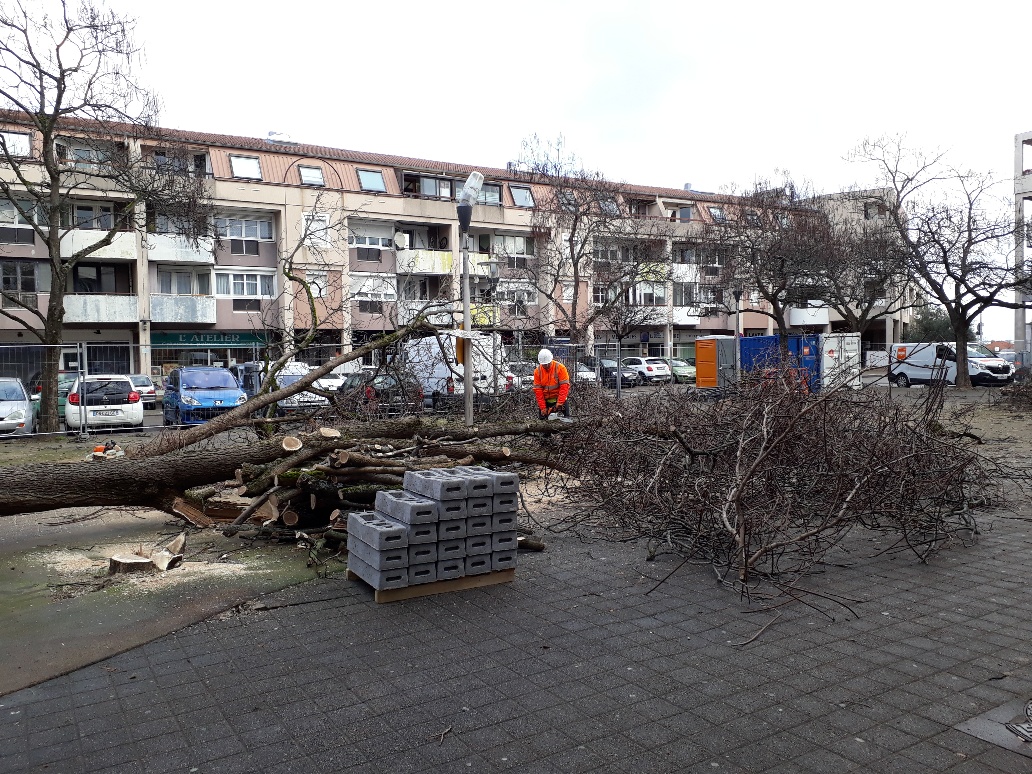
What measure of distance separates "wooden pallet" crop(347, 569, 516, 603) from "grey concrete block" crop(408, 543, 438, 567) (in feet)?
0.55

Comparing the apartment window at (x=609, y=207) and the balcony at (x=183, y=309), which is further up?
the apartment window at (x=609, y=207)

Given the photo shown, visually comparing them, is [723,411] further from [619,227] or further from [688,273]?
[688,273]

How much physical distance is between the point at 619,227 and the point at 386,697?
3590 cm

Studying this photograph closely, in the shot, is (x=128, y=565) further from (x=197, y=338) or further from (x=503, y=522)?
(x=197, y=338)

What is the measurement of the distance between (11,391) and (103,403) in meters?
1.77

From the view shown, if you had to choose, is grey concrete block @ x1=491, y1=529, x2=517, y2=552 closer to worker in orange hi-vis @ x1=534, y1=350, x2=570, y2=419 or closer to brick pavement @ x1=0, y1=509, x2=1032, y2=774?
brick pavement @ x1=0, y1=509, x2=1032, y2=774

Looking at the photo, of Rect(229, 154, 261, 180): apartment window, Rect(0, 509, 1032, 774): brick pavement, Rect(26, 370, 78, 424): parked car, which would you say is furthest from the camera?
Rect(229, 154, 261, 180): apartment window

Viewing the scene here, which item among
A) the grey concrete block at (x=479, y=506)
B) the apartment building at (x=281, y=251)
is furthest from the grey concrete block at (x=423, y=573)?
the apartment building at (x=281, y=251)

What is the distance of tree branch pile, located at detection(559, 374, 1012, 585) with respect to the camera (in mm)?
6207

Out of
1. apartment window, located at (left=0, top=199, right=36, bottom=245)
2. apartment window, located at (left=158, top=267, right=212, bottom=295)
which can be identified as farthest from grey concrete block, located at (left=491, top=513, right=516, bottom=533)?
apartment window, located at (left=158, top=267, right=212, bottom=295)

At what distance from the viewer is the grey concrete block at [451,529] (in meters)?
5.66

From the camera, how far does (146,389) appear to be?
65.4 ft

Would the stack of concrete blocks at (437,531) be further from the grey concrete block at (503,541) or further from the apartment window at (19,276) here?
the apartment window at (19,276)

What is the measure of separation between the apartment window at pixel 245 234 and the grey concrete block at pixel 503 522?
3621 centimetres
